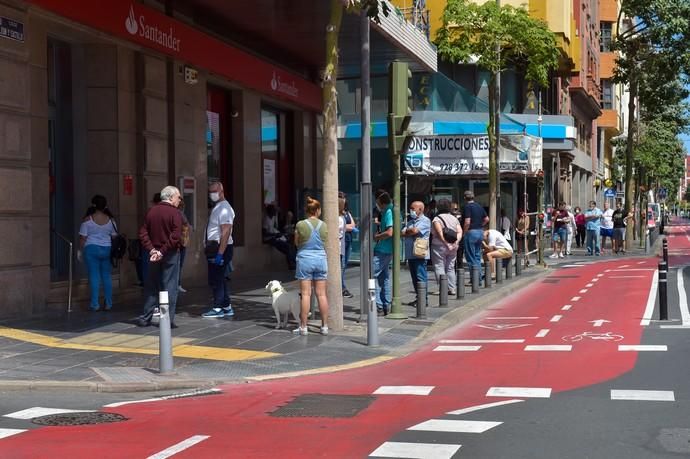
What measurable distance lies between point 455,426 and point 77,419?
9.75ft

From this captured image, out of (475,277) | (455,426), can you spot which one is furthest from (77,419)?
(475,277)

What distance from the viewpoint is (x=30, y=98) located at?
13008mm

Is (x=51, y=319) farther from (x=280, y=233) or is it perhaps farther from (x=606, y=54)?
(x=606, y=54)

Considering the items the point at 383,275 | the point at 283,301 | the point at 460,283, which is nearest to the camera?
the point at 283,301

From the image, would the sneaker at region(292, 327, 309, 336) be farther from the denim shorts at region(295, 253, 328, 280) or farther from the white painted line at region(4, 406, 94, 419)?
the white painted line at region(4, 406, 94, 419)

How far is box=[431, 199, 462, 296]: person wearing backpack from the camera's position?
51.9ft

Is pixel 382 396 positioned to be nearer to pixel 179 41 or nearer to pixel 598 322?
pixel 598 322

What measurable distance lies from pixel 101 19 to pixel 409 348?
21.3 ft

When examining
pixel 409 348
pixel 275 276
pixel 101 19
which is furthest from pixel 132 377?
pixel 275 276

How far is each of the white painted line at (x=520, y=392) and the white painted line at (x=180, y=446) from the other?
284 centimetres

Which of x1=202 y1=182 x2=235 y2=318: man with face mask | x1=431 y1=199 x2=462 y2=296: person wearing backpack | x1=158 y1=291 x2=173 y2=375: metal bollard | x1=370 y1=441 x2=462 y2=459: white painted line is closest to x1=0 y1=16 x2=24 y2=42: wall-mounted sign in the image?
x1=202 y1=182 x2=235 y2=318: man with face mask

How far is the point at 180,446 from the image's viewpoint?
20.8 feet

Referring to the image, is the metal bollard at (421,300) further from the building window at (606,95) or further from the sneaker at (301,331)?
the building window at (606,95)

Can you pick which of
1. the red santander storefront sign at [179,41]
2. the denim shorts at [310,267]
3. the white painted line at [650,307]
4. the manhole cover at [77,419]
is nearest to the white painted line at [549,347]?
the white painted line at [650,307]
